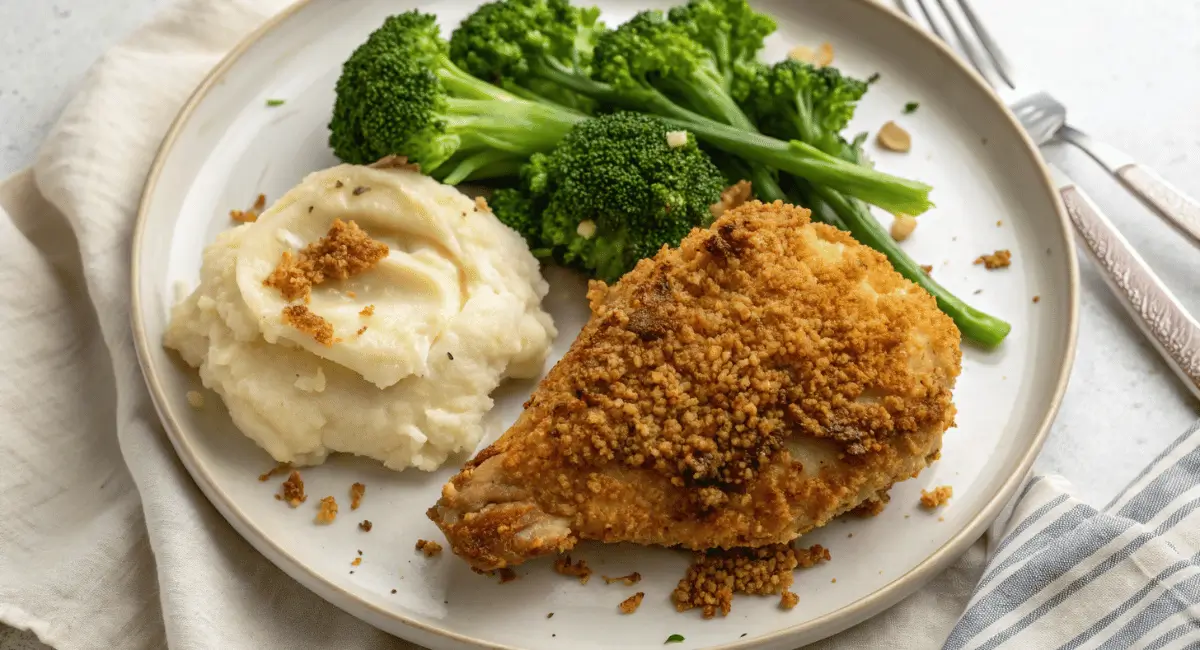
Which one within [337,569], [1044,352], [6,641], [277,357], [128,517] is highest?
[1044,352]

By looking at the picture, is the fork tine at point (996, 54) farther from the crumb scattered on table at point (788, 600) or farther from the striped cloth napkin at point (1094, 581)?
the crumb scattered on table at point (788, 600)

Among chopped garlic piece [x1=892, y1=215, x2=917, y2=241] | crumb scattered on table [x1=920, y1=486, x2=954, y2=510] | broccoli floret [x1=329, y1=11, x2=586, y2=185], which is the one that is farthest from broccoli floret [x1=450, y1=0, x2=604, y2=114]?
crumb scattered on table [x1=920, y1=486, x2=954, y2=510]

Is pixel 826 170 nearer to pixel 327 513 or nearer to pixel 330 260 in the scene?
pixel 330 260

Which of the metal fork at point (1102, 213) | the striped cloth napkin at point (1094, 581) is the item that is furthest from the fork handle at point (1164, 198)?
the striped cloth napkin at point (1094, 581)

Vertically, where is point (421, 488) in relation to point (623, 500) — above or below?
below

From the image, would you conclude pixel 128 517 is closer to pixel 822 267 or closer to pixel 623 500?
pixel 623 500

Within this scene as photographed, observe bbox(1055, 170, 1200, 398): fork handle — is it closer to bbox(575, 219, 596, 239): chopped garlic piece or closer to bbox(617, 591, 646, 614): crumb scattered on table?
bbox(575, 219, 596, 239): chopped garlic piece

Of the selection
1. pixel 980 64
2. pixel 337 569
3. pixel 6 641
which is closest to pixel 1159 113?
pixel 980 64
